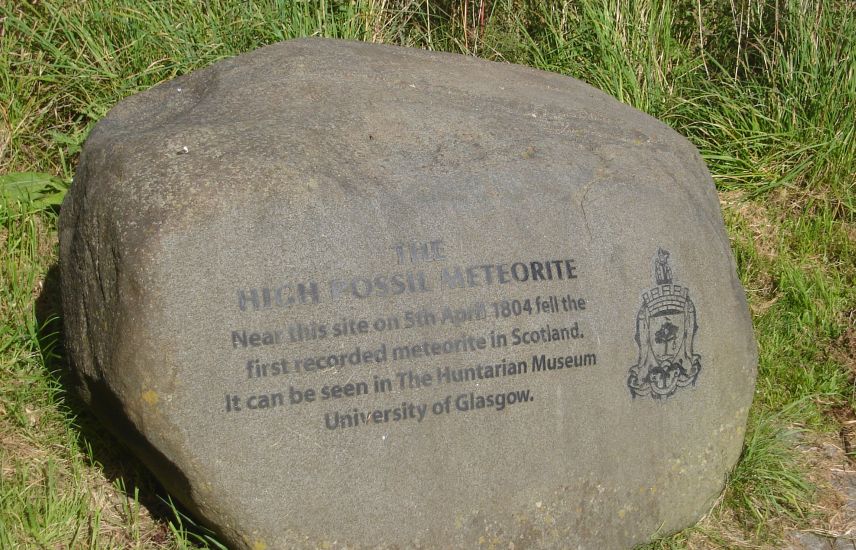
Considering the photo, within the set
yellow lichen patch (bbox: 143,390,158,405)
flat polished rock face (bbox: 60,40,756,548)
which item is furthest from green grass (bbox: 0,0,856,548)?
yellow lichen patch (bbox: 143,390,158,405)

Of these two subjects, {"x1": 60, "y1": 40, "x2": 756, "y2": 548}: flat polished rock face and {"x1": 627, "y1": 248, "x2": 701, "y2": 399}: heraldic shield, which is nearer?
{"x1": 60, "y1": 40, "x2": 756, "y2": 548}: flat polished rock face

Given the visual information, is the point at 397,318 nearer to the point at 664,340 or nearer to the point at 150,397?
the point at 150,397

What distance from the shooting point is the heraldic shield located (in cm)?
269

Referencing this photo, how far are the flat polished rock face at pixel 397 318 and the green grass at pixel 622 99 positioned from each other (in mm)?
472

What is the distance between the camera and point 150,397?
7.59 ft

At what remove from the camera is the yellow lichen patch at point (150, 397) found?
91.0 inches

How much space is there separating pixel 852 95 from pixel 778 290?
1.00m

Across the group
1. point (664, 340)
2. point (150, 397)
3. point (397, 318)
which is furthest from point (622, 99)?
point (150, 397)

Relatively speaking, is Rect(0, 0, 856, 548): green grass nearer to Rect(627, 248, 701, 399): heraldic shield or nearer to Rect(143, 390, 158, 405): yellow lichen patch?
Rect(627, 248, 701, 399): heraldic shield

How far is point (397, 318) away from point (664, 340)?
850mm

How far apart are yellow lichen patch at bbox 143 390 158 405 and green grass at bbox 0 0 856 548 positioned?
0.63 meters

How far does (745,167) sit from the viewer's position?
14.1 feet

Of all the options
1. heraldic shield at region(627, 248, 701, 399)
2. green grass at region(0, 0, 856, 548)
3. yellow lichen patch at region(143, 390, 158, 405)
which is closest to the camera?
yellow lichen patch at region(143, 390, 158, 405)

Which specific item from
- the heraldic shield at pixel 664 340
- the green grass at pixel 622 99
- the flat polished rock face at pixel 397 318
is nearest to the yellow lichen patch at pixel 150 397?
the flat polished rock face at pixel 397 318
